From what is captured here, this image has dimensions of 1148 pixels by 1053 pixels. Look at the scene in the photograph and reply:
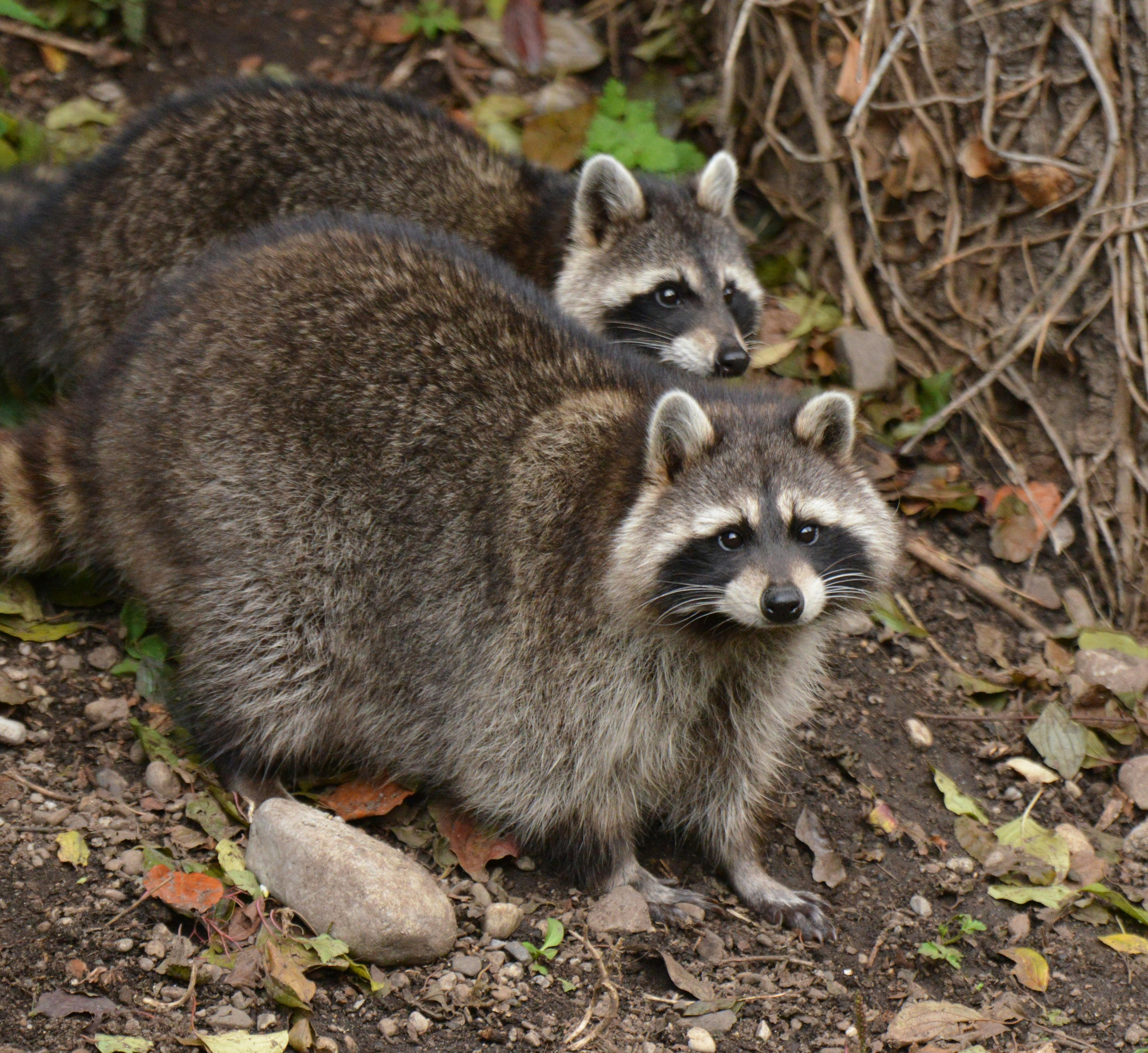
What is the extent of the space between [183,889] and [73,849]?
317 millimetres

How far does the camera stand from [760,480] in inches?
138

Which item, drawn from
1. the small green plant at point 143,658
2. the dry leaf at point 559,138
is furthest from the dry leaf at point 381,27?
the small green plant at point 143,658

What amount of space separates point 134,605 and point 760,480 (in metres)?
2.04

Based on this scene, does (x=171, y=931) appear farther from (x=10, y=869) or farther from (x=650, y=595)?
(x=650, y=595)

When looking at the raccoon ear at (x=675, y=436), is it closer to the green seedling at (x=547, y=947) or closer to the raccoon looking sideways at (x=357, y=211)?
the green seedling at (x=547, y=947)

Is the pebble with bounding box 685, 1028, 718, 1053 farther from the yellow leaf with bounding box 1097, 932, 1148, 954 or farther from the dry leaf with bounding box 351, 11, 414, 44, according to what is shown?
the dry leaf with bounding box 351, 11, 414, 44

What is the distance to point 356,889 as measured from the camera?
10.9 feet

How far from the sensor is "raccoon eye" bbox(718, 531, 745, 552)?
11.4 feet

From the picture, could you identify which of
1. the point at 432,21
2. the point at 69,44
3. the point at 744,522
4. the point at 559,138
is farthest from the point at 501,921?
the point at 69,44

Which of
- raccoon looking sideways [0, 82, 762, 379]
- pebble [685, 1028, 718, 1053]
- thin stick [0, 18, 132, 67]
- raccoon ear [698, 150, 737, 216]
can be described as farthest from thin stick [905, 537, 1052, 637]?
thin stick [0, 18, 132, 67]

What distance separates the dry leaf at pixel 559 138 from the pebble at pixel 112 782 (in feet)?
11.8

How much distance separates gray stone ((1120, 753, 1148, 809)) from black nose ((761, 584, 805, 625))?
170cm

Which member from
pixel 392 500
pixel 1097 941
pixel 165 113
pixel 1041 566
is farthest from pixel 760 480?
pixel 165 113

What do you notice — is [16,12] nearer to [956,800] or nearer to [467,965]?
[467,965]
